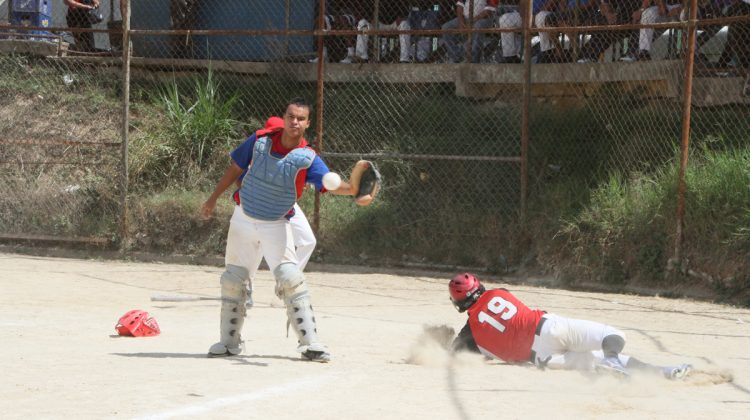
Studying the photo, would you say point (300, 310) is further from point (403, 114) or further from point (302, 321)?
point (403, 114)

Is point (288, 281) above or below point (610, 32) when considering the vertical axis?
below

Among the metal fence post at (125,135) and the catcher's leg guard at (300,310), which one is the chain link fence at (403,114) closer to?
the metal fence post at (125,135)

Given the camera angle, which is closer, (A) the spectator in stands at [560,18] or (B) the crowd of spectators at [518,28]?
(B) the crowd of spectators at [518,28]

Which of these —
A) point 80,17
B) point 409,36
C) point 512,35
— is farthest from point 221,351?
point 80,17

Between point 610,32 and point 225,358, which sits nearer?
point 225,358

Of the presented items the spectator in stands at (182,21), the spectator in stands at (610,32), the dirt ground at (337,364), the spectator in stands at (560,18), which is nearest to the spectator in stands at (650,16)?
the spectator in stands at (610,32)

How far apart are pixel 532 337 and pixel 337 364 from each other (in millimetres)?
1342

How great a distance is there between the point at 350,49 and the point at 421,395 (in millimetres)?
10250

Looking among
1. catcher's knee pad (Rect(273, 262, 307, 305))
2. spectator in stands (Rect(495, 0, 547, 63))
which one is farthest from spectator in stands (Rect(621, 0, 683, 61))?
catcher's knee pad (Rect(273, 262, 307, 305))

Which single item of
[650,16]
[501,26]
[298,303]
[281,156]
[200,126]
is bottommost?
[298,303]

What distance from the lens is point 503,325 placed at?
678 centimetres

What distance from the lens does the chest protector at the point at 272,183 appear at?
6949 mm

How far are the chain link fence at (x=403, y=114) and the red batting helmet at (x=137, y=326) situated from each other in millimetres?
5358

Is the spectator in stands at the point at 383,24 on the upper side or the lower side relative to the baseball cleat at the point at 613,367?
upper
